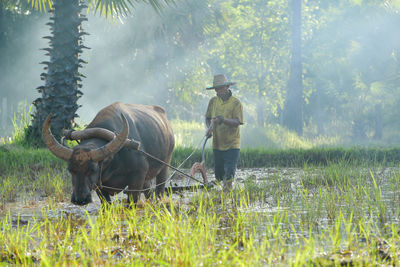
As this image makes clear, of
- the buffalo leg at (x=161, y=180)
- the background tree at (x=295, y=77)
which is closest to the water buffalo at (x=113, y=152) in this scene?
the buffalo leg at (x=161, y=180)

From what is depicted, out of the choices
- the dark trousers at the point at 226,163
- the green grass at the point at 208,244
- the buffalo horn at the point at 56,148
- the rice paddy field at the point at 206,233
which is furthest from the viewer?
the dark trousers at the point at 226,163

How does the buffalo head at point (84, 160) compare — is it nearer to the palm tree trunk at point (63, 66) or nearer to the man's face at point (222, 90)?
the man's face at point (222, 90)

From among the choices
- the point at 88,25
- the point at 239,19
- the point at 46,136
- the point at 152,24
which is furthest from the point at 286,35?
the point at 46,136

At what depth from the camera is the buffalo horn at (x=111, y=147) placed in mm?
5898

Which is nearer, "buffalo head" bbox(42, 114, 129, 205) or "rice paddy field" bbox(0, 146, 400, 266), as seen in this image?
"rice paddy field" bbox(0, 146, 400, 266)

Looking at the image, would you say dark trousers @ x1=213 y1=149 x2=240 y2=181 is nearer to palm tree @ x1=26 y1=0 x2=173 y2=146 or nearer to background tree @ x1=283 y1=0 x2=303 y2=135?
palm tree @ x1=26 y1=0 x2=173 y2=146

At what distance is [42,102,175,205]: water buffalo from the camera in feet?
19.2

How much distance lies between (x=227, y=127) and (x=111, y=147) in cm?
298

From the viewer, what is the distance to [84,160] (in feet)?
19.2

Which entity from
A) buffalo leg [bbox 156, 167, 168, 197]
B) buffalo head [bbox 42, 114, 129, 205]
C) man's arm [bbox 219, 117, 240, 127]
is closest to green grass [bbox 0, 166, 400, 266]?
buffalo head [bbox 42, 114, 129, 205]

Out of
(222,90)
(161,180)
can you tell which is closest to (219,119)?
(222,90)

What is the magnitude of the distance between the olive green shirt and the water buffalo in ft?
3.07

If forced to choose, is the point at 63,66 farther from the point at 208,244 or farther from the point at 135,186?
the point at 208,244

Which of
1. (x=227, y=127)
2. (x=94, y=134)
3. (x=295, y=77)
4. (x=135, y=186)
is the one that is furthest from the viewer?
(x=295, y=77)
